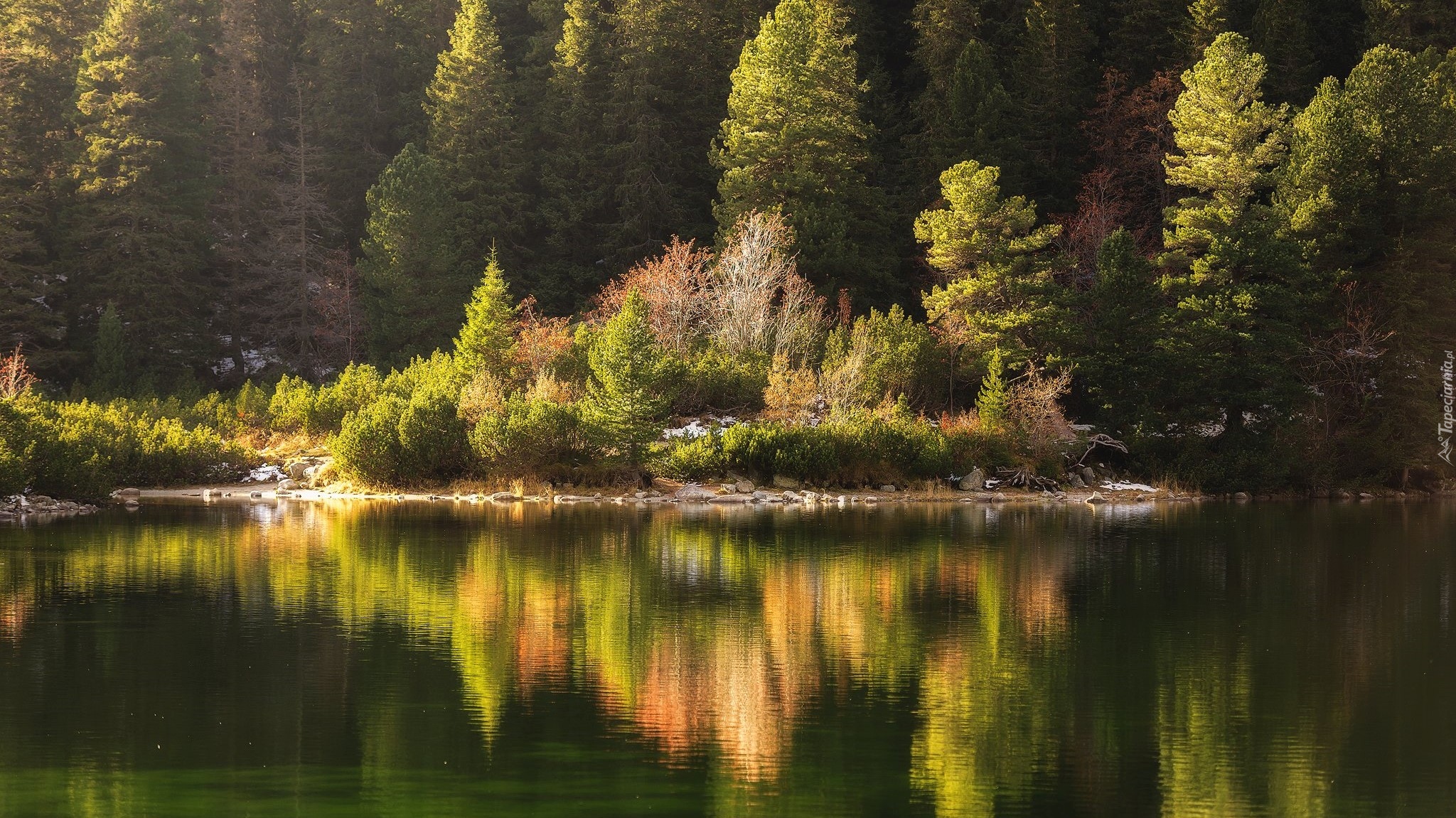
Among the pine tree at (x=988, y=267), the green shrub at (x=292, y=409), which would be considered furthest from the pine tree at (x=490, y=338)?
the pine tree at (x=988, y=267)

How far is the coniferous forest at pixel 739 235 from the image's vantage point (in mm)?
40344

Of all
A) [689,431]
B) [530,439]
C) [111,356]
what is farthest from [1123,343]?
[111,356]

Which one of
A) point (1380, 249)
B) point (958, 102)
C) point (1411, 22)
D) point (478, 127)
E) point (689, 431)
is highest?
point (1411, 22)

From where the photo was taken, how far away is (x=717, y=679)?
13.5 metres

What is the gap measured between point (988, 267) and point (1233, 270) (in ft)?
22.8

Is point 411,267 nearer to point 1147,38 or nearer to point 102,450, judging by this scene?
point 102,450

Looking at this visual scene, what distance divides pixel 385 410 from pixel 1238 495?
73.8ft

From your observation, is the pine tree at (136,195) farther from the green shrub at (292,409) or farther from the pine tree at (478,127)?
the green shrub at (292,409)

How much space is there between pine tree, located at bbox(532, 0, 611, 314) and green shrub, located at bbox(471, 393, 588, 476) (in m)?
23.3

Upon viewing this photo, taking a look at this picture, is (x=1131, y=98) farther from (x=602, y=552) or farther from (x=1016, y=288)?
(x=602, y=552)

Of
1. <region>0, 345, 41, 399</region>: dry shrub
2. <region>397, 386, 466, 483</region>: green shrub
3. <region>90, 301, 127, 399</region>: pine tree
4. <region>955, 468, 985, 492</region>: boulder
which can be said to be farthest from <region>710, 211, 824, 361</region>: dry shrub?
<region>90, 301, 127, 399</region>: pine tree

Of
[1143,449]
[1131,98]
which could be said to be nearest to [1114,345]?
[1143,449]

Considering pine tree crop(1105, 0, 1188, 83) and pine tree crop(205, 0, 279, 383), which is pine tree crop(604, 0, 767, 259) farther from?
pine tree crop(1105, 0, 1188, 83)

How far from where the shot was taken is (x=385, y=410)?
36.7m
